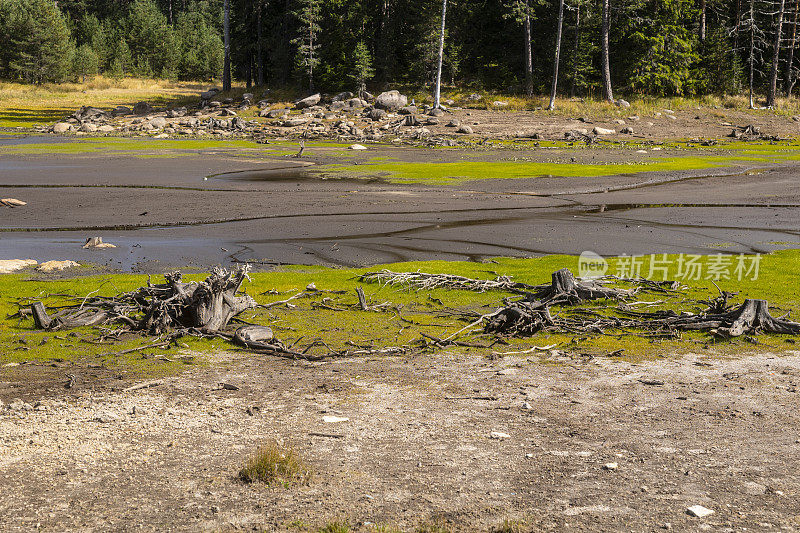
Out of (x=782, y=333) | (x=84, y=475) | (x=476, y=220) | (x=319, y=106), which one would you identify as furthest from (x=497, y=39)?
(x=84, y=475)

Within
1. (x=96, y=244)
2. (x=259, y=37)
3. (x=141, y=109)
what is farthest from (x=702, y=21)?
(x=96, y=244)

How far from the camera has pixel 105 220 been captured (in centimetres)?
2000

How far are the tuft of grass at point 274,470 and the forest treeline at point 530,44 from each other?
5069 centimetres

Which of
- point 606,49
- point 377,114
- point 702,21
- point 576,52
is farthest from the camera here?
point 702,21

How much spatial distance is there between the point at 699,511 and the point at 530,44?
58.9 m

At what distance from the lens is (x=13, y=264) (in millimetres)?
13711

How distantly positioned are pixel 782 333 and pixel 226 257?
406 inches

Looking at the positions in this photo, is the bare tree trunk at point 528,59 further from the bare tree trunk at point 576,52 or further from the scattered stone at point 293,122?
the scattered stone at point 293,122

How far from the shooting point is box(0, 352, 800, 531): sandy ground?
507cm

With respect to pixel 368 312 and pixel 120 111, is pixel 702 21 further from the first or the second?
pixel 368 312

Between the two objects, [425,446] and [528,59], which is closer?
[425,446]

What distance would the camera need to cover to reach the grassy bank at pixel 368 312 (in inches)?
349

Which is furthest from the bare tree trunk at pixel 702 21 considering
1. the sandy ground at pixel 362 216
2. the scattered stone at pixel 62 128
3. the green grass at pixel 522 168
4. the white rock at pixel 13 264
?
the white rock at pixel 13 264

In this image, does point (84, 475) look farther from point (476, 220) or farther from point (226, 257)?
point (476, 220)
